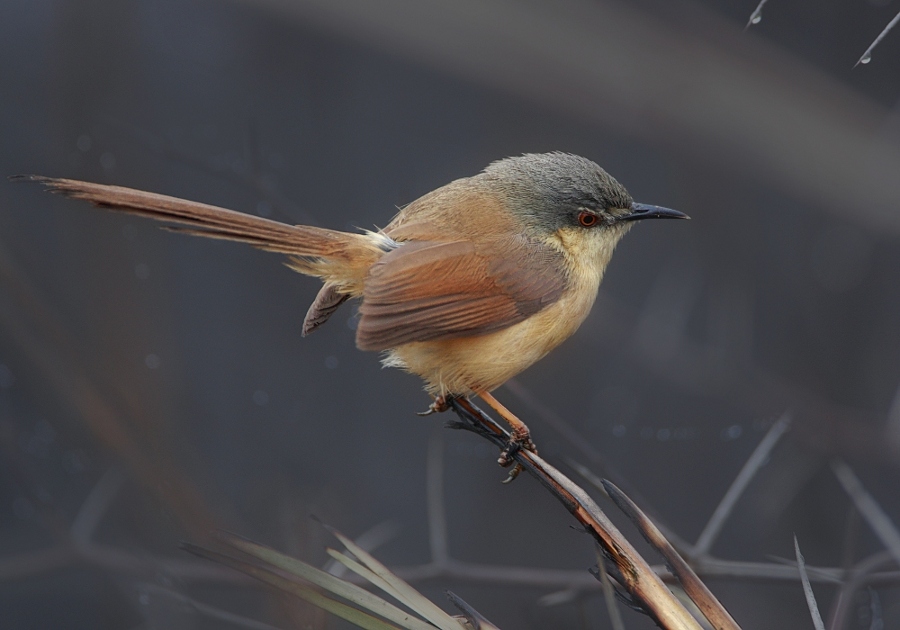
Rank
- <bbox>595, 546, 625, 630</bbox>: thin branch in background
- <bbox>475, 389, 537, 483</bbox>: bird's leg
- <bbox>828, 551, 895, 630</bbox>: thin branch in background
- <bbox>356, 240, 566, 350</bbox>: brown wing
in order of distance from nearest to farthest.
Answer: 1. <bbox>595, 546, 625, 630</bbox>: thin branch in background
2. <bbox>828, 551, 895, 630</bbox>: thin branch in background
3. <bbox>356, 240, 566, 350</bbox>: brown wing
4. <bbox>475, 389, 537, 483</bbox>: bird's leg

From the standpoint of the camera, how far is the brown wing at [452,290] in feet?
8.24

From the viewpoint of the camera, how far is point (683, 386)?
436cm

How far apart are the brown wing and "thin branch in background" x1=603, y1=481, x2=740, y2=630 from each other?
1.01m

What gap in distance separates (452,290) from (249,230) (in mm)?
634

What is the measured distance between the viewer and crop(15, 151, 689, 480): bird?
2541mm

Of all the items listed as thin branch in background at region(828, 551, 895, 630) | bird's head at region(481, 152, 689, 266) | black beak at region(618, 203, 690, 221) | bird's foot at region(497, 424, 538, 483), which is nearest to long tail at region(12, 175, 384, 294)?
bird's head at region(481, 152, 689, 266)

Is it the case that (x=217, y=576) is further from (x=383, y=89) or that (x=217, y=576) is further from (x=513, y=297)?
(x=383, y=89)

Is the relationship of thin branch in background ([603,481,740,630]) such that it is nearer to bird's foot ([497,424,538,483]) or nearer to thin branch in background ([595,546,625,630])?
thin branch in background ([595,546,625,630])

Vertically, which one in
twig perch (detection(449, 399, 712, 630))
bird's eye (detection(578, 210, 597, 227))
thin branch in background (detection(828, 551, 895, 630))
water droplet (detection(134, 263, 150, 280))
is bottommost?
Result: water droplet (detection(134, 263, 150, 280))

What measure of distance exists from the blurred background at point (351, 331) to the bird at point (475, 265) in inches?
41.1

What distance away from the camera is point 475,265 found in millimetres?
2721

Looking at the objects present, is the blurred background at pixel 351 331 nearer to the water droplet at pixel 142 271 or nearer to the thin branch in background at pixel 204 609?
the water droplet at pixel 142 271

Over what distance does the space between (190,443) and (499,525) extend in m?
1.62

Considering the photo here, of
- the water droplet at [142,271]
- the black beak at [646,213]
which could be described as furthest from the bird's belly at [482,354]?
the water droplet at [142,271]
